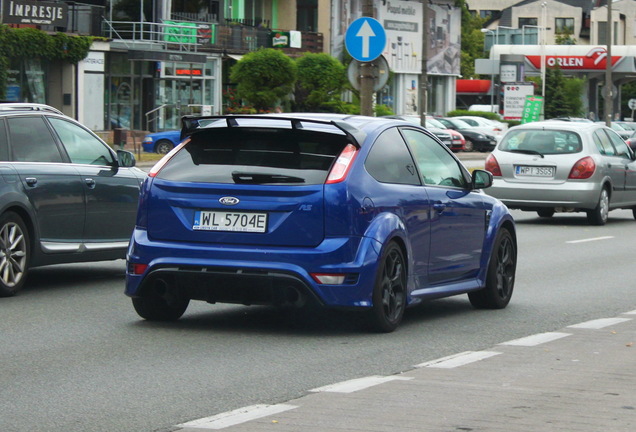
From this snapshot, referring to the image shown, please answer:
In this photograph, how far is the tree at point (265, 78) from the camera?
4888 cm

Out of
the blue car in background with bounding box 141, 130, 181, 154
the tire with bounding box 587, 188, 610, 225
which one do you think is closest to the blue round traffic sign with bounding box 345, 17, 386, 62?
the tire with bounding box 587, 188, 610, 225

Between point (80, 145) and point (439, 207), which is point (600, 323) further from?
point (80, 145)

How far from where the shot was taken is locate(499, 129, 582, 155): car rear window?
21.5 metres

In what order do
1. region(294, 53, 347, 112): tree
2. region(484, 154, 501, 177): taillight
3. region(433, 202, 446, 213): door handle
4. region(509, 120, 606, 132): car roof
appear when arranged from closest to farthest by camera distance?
region(433, 202, 446, 213): door handle < region(484, 154, 501, 177): taillight < region(509, 120, 606, 132): car roof < region(294, 53, 347, 112): tree

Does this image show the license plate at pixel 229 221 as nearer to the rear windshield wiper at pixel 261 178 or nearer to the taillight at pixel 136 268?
the rear windshield wiper at pixel 261 178

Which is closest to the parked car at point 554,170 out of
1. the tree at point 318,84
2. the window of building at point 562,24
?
the tree at point 318,84

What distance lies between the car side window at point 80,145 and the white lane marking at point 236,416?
6.19 m

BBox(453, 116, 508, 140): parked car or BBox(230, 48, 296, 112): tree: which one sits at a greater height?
BBox(230, 48, 296, 112): tree

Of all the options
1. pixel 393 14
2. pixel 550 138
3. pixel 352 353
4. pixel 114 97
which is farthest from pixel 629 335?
pixel 393 14

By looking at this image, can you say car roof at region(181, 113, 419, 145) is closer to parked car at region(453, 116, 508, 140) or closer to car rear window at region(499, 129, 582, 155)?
car rear window at region(499, 129, 582, 155)

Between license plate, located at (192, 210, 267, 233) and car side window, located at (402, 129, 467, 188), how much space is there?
1.56 metres

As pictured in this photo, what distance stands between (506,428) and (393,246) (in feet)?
10.4

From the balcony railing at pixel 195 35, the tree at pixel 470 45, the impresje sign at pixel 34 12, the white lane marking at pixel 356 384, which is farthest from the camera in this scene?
the tree at pixel 470 45

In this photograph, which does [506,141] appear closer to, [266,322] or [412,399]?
[266,322]
